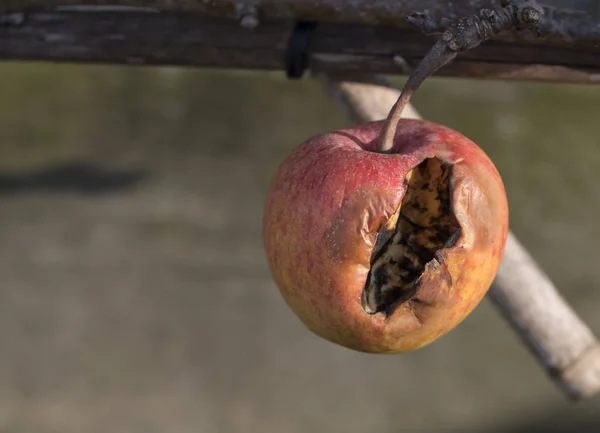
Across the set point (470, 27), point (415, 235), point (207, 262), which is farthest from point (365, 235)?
point (207, 262)

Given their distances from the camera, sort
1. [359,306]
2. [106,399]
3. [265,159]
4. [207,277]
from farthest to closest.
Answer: [265,159]
[207,277]
[106,399]
[359,306]

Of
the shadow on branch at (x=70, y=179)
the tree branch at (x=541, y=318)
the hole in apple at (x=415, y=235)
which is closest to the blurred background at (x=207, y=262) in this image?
the shadow on branch at (x=70, y=179)

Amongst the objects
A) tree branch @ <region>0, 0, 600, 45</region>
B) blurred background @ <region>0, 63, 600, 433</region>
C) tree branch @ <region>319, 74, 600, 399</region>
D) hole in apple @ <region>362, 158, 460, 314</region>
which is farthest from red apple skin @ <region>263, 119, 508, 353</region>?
blurred background @ <region>0, 63, 600, 433</region>

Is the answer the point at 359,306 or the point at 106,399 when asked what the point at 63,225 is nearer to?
the point at 106,399

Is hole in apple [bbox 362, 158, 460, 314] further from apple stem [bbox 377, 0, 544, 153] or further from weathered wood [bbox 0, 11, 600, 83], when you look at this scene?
weathered wood [bbox 0, 11, 600, 83]

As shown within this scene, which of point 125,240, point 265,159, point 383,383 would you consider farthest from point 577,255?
point 125,240
